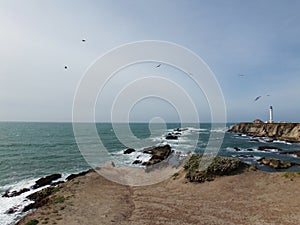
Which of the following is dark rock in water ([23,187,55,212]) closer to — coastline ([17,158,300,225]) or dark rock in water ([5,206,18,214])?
dark rock in water ([5,206,18,214])

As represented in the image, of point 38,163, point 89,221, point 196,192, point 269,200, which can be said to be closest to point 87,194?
point 89,221

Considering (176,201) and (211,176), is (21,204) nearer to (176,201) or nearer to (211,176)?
(176,201)

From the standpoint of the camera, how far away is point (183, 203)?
1848cm

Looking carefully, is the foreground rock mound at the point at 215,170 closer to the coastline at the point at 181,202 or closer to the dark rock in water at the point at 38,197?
the coastline at the point at 181,202

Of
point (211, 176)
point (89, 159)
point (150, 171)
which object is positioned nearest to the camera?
point (211, 176)

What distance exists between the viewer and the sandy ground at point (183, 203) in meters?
15.5

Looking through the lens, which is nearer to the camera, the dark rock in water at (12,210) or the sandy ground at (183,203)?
the sandy ground at (183,203)

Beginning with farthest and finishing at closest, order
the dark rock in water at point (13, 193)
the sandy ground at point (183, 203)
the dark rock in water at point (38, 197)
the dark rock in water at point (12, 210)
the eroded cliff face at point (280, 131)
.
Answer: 1. the eroded cliff face at point (280, 131)
2. the dark rock in water at point (13, 193)
3. the dark rock in water at point (38, 197)
4. the dark rock in water at point (12, 210)
5. the sandy ground at point (183, 203)

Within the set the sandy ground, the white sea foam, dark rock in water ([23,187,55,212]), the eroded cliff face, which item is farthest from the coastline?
the eroded cliff face

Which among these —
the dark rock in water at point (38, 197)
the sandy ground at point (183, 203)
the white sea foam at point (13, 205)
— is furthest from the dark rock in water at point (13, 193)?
the sandy ground at point (183, 203)

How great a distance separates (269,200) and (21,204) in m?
20.2

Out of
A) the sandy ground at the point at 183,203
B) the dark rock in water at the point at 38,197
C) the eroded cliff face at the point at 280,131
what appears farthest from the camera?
the eroded cliff face at the point at 280,131

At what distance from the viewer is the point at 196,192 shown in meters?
21.3

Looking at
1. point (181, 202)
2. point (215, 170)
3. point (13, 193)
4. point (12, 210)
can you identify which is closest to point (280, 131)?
point (215, 170)
